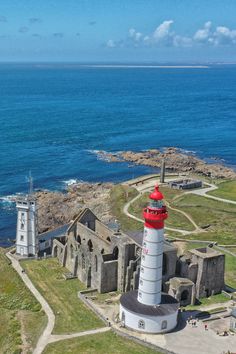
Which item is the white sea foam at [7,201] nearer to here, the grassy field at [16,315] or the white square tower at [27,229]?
the white square tower at [27,229]

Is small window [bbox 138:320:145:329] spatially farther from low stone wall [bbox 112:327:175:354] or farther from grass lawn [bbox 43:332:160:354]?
grass lawn [bbox 43:332:160:354]

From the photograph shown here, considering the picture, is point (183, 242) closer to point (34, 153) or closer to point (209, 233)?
point (209, 233)

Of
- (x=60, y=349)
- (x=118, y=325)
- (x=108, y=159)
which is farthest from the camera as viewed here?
(x=108, y=159)

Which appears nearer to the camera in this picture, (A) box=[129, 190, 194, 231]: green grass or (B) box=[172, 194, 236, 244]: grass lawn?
(B) box=[172, 194, 236, 244]: grass lawn

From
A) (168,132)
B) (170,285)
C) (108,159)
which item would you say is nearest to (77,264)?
(170,285)

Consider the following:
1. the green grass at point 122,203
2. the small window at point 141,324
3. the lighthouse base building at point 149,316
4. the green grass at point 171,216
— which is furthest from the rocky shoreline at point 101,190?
the small window at point 141,324

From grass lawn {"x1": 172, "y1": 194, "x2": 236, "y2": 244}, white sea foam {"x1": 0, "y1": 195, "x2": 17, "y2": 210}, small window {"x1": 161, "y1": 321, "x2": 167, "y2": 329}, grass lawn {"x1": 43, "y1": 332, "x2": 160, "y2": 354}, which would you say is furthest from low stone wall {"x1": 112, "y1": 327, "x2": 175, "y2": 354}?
white sea foam {"x1": 0, "y1": 195, "x2": 17, "y2": 210}
